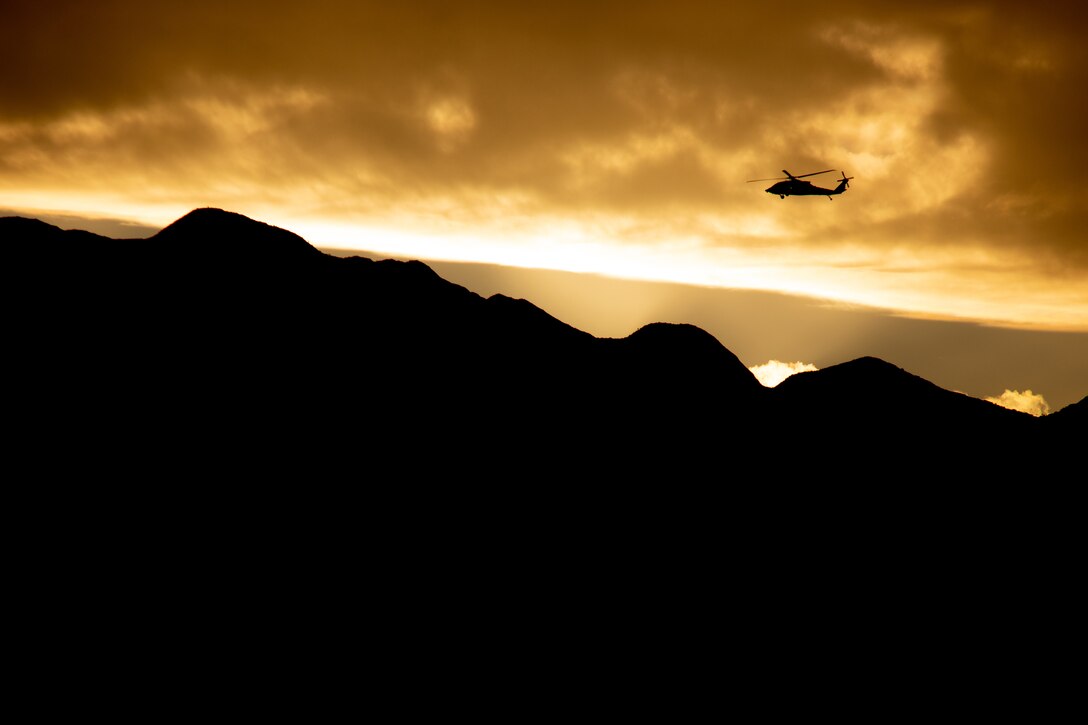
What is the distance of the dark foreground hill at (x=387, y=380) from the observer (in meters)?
68.2

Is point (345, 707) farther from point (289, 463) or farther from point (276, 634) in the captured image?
point (289, 463)

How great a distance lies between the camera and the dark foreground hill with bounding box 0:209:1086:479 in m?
68.2

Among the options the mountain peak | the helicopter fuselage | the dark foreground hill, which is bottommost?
the dark foreground hill

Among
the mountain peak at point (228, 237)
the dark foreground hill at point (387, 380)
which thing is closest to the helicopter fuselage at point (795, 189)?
the dark foreground hill at point (387, 380)

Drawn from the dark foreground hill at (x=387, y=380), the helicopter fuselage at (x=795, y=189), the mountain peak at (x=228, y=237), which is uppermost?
the helicopter fuselage at (x=795, y=189)

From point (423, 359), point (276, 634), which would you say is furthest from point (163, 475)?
point (423, 359)

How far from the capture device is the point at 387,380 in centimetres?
8612

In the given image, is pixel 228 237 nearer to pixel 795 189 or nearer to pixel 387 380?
pixel 387 380

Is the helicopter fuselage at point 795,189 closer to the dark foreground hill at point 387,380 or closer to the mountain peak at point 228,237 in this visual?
the dark foreground hill at point 387,380

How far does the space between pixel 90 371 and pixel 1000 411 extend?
15128 centimetres

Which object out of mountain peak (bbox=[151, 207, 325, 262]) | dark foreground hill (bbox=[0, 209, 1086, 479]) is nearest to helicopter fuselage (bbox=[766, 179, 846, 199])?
dark foreground hill (bbox=[0, 209, 1086, 479])

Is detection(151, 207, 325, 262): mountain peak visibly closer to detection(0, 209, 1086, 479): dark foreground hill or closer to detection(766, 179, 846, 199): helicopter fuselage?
detection(0, 209, 1086, 479): dark foreground hill

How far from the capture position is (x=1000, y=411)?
446 feet

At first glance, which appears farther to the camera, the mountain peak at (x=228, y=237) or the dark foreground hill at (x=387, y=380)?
the mountain peak at (x=228, y=237)
